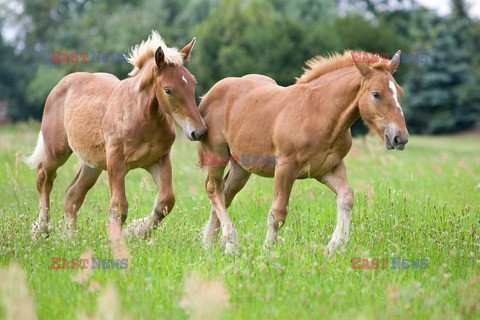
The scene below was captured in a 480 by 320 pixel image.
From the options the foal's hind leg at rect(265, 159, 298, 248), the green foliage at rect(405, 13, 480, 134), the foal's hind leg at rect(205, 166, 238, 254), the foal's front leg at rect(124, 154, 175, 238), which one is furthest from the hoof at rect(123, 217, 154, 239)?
the green foliage at rect(405, 13, 480, 134)

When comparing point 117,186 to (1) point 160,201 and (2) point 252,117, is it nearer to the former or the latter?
(1) point 160,201

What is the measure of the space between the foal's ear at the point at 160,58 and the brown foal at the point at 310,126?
3.48 feet

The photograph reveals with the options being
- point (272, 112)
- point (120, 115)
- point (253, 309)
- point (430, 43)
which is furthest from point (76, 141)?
point (430, 43)

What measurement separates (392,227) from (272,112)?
74.7 inches

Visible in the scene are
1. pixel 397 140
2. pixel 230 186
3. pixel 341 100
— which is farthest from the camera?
pixel 230 186

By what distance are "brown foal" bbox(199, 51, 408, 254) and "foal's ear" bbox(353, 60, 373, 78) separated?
10mm

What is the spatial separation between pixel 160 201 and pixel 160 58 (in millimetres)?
1638

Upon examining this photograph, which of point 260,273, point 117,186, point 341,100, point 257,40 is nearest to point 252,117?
point 341,100

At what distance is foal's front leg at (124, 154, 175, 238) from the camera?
7227mm

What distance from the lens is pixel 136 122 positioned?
7.05 meters

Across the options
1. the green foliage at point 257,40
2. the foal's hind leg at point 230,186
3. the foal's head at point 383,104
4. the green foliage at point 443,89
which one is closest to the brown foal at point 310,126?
the foal's head at point 383,104

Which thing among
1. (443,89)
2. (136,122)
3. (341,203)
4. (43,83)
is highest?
(136,122)

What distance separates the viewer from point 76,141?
7.96m

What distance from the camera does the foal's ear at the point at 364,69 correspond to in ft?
20.5
